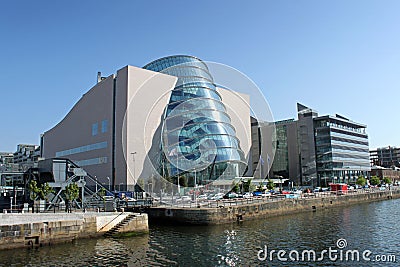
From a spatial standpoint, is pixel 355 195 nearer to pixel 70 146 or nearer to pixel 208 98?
pixel 208 98

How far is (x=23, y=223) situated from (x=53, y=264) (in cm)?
572

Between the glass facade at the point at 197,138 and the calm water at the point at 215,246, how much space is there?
101 feet

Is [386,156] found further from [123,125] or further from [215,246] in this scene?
[215,246]

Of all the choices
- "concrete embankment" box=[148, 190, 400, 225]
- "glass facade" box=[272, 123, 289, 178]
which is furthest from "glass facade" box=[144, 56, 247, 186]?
"glass facade" box=[272, 123, 289, 178]

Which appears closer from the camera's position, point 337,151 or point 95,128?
point 95,128

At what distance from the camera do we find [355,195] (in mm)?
61844

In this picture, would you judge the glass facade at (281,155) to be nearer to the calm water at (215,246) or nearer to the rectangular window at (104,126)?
the rectangular window at (104,126)

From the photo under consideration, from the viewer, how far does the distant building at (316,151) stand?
323 feet

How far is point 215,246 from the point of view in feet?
79.2

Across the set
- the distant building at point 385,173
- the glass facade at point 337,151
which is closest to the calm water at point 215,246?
the glass facade at point 337,151

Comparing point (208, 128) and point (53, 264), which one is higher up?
point (208, 128)

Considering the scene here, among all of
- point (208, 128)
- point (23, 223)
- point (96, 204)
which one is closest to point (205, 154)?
point (208, 128)

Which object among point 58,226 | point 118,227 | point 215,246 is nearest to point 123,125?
point 118,227

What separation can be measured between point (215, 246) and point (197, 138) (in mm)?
42358
